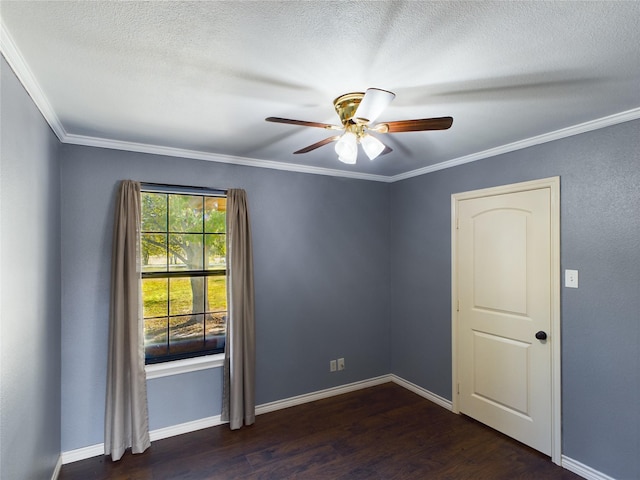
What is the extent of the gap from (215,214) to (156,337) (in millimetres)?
1163

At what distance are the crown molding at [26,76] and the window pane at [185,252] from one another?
45.1 inches

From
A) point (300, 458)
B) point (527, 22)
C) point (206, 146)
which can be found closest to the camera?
point (527, 22)

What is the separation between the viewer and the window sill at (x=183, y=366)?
2.79m

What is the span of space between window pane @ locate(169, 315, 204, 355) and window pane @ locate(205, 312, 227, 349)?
5 centimetres

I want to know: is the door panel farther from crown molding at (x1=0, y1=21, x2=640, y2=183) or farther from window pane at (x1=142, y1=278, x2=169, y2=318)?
window pane at (x1=142, y1=278, x2=169, y2=318)

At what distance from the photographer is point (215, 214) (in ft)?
10.3

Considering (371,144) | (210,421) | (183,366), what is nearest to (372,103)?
(371,144)

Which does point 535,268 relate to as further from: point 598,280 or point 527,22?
point 527,22

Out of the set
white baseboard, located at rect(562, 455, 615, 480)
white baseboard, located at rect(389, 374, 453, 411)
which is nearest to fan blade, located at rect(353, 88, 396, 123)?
white baseboard, located at rect(562, 455, 615, 480)

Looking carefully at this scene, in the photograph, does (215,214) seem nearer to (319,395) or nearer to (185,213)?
(185,213)

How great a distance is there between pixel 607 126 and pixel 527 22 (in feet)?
4.82

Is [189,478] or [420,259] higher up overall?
[420,259]

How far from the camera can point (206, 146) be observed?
2828mm

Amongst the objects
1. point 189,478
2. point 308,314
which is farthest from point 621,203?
point 189,478
